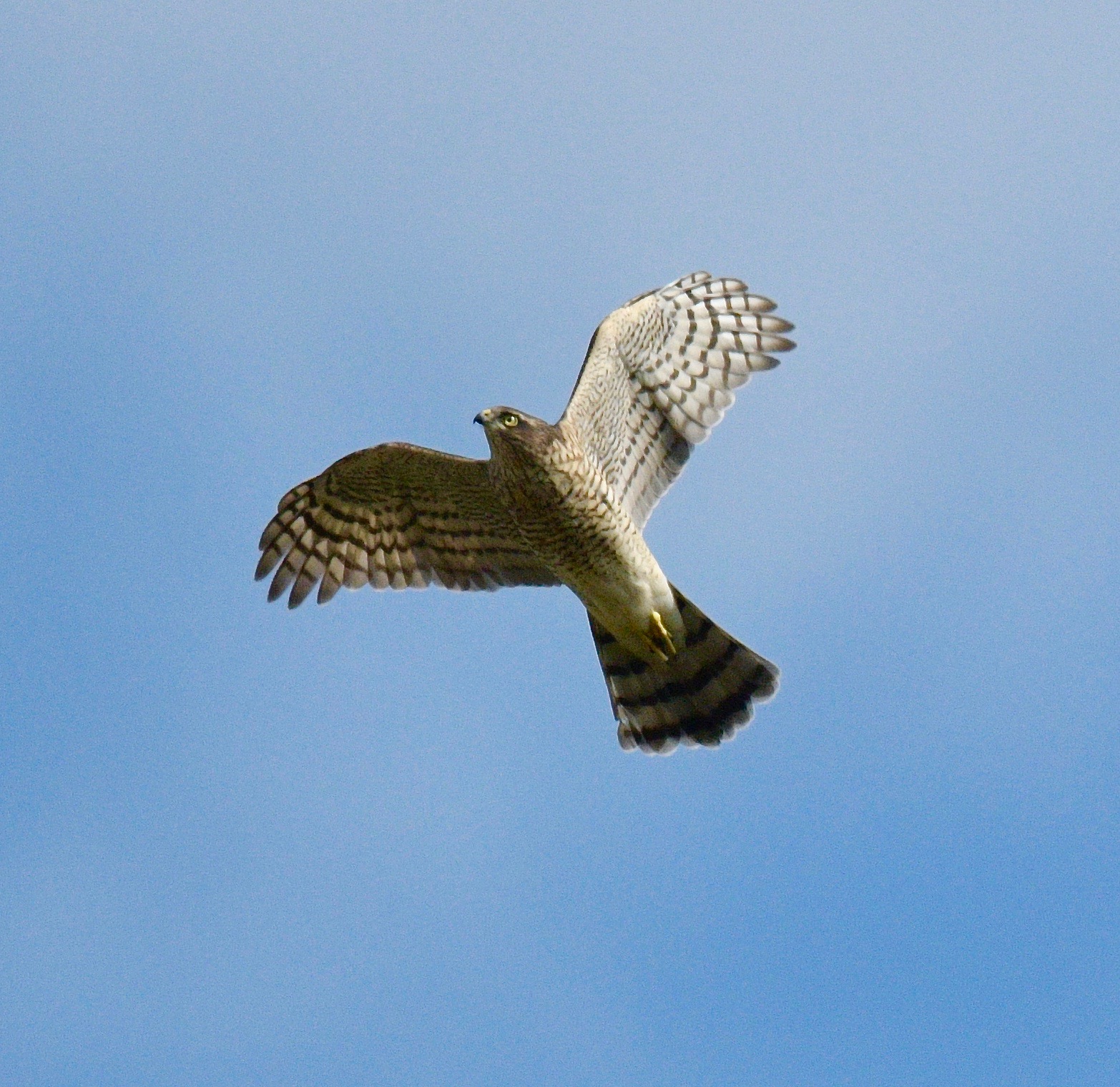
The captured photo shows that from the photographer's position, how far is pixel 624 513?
9.20m

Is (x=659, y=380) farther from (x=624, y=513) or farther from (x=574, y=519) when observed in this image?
(x=574, y=519)

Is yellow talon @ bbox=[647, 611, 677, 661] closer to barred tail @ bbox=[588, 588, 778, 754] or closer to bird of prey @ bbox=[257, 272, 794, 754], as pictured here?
bird of prey @ bbox=[257, 272, 794, 754]

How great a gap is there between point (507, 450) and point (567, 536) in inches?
24.6

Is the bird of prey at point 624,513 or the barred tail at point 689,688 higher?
the bird of prey at point 624,513

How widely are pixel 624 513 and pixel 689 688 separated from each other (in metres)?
1.49

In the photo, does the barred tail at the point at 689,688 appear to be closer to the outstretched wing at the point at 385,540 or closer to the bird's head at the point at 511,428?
the outstretched wing at the point at 385,540

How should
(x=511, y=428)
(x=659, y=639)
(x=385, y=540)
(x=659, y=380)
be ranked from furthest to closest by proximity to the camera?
(x=385, y=540), (x=659, y=380), (x=659, y=639), (x=511, y=428)

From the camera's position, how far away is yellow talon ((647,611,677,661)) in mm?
9531

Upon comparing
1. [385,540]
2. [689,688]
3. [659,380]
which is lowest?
[689,688]

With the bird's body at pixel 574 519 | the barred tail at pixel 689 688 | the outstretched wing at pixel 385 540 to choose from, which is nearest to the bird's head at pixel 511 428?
the bird's body at pixel 574 519

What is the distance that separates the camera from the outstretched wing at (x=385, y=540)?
9.80 meters

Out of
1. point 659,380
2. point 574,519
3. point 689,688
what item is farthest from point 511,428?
point 689,688

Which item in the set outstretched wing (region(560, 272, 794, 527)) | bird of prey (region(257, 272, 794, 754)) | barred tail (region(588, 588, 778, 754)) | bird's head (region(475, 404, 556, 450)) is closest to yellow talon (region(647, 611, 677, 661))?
bird of prey (region(257, 272, 794, 754))

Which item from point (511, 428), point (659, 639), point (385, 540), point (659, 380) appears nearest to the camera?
point (511, 428)
